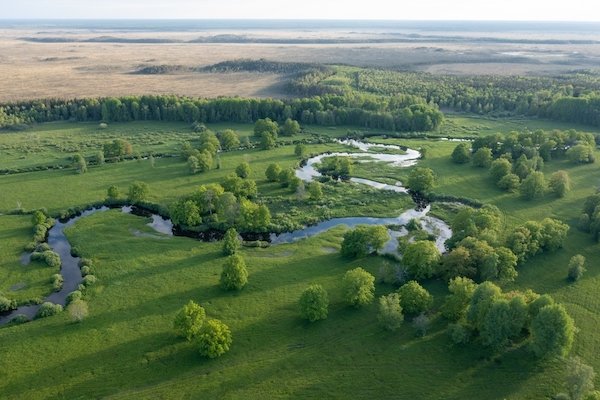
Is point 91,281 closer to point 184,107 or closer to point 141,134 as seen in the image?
point 141,134

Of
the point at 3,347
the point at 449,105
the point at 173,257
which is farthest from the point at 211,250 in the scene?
the point at 449,105

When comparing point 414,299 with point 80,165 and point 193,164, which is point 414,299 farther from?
point 80,165

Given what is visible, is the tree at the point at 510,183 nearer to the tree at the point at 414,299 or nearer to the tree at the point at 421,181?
the tree at the point at 421,181

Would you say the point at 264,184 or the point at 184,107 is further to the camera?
the point at 184,107

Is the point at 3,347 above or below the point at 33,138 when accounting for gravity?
below

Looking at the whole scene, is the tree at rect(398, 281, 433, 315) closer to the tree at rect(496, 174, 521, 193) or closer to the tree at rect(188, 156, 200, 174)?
the tree at rect(496, 174, 521, 193)

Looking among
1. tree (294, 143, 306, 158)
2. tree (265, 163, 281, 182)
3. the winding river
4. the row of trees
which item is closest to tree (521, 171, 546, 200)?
the winding river
